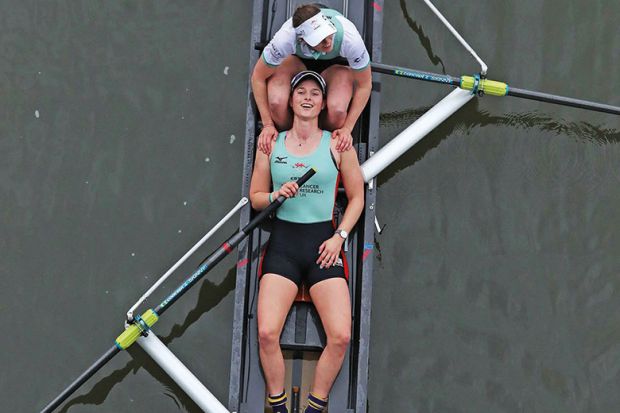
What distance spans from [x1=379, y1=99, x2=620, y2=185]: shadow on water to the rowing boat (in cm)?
73

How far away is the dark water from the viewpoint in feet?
25.7

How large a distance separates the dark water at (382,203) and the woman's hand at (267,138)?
3.25ft

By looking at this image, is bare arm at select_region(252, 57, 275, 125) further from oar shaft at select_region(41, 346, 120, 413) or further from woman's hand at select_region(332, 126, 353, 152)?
oar shaft at select_region(41, 346, 120, 413)

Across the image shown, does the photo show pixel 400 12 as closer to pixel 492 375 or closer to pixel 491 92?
pixel 491 92

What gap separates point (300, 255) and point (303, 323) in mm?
456

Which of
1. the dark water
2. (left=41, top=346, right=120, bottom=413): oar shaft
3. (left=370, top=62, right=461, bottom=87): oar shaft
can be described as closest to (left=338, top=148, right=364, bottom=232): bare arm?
(left=370, top=62, right=461, bottom=87): oar shaft

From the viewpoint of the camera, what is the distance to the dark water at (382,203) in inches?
308

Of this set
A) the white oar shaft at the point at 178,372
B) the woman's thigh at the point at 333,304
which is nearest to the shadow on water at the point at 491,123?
the woman's thigh at the point at 333,304

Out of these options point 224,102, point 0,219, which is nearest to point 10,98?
point 0,219

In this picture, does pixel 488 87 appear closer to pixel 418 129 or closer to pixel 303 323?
pixel 418 129

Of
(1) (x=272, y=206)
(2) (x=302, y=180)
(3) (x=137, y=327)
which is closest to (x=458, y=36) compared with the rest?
(2) (x=302, y=180)

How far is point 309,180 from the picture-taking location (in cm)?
708

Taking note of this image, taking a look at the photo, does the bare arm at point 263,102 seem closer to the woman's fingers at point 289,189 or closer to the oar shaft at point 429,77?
the woman's fingers at point 289,189

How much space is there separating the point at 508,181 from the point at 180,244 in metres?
2.47
